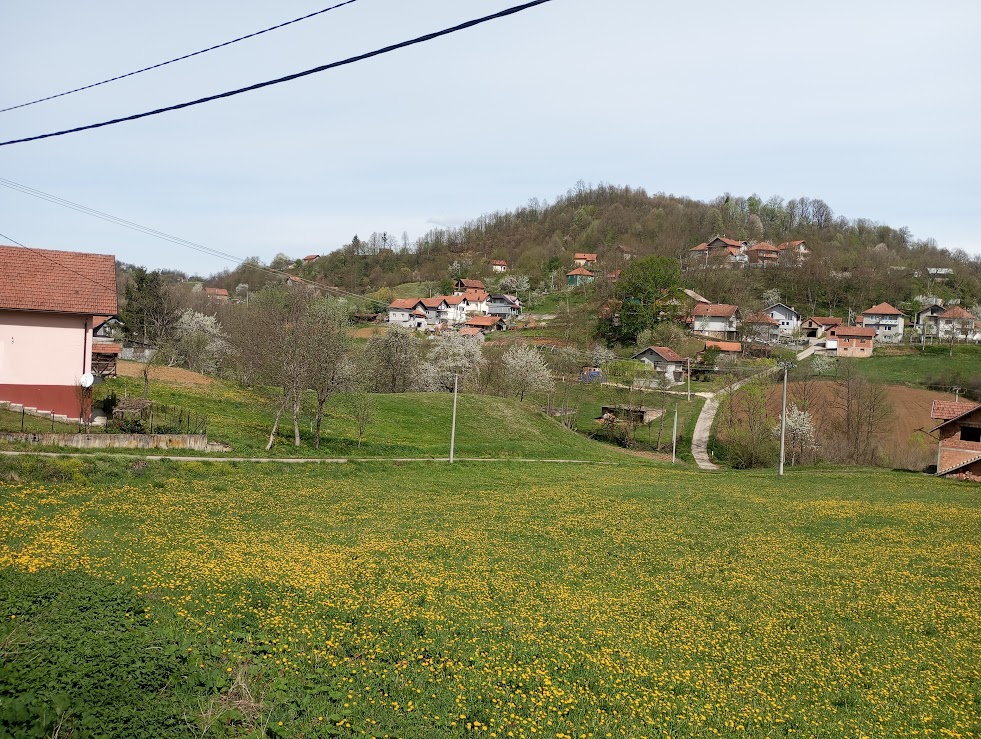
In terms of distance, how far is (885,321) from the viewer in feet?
454

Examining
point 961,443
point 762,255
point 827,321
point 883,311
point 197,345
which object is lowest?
point 961,443

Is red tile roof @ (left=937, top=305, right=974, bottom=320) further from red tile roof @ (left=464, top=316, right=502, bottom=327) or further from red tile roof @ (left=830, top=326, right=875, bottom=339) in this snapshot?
red tile roof @ (left=464, top=316, right=502, bottom=327)

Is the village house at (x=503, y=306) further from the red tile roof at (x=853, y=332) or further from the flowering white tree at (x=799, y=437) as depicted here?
the flowering white tree at (x=799, y=437)

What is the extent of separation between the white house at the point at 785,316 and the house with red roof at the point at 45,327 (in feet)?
434

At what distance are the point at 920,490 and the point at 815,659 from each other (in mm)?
31030

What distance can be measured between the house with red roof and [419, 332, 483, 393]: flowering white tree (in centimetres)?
4591

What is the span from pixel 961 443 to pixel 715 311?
89643 mm

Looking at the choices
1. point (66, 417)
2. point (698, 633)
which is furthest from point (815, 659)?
point (66, 417)

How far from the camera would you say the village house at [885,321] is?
449 feet

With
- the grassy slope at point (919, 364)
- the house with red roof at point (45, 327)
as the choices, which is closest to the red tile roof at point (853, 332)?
the grassy slope at point (919, 364)

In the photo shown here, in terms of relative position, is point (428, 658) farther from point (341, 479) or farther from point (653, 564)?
point (341, 479)

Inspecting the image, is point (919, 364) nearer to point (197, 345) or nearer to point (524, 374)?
point (524, 374)

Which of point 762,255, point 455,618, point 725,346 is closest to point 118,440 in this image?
point 455,618

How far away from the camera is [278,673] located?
12.1 metres
